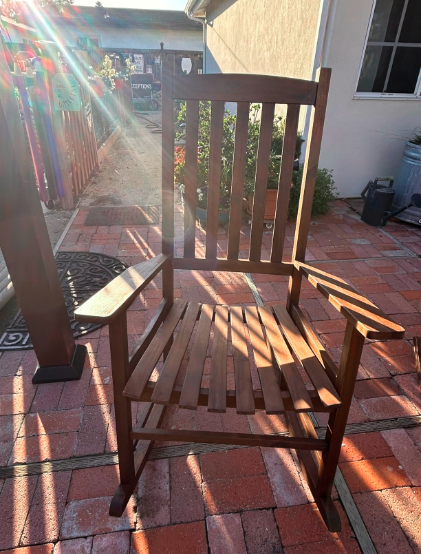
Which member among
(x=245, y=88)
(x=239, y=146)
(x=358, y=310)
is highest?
(x=245, y=88)

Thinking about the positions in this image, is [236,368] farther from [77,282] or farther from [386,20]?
[386,20]

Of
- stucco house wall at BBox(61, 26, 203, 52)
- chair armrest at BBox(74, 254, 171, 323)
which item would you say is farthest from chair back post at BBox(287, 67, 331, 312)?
stucco house wall at BBox(61, 26, 203, 52)

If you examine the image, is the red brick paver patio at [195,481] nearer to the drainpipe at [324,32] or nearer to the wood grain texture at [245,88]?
the wood grain texture at [245,88]

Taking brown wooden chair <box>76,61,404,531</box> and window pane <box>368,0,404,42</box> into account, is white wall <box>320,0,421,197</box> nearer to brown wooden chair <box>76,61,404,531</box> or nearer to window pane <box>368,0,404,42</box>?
window pane <box>368,0,404,42</box>

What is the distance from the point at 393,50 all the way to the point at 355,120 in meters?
0.80

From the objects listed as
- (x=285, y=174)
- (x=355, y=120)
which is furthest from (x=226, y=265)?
(x=355, y=120)

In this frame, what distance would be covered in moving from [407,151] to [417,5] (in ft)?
4.96

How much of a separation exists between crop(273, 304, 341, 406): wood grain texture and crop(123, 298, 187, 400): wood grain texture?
16.6 inches

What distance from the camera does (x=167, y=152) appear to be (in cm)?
139

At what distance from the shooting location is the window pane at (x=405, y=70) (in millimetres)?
3854

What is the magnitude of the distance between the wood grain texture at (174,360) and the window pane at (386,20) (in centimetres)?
391

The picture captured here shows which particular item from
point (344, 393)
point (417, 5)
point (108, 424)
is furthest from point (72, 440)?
point (417, 5)

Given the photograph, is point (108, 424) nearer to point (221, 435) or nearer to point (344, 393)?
point (221, 435)

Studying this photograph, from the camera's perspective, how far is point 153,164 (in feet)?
20.1
